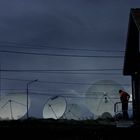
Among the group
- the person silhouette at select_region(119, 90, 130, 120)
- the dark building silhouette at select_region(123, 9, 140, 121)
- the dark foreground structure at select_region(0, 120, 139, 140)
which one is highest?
the dark building silhouette at select_region(123, 9, 140, 121)

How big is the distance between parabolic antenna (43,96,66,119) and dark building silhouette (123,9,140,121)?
1162 cm

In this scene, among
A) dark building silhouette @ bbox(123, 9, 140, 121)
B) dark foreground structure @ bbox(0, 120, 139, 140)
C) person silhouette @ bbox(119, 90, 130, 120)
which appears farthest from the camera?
dark foreground structure @ bbox(0, 120, 139, 140)

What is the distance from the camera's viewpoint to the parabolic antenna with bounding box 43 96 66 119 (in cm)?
3804

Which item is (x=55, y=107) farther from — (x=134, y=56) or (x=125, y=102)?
(x=125, y=102)

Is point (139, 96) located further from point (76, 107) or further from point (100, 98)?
point (76, 107)

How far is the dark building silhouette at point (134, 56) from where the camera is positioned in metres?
24.7

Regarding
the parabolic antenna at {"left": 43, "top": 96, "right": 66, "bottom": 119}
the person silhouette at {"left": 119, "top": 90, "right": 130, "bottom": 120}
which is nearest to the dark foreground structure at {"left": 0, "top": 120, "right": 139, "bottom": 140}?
the person silhouette at {"left": 119, "top": 90, "right": 130, "bottom": 120}

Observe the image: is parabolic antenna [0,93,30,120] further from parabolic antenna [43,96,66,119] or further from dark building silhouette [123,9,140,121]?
dark building silhouette [123,9,140,121]

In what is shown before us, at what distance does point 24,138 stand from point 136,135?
21.7 ft

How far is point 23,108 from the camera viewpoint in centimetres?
3778

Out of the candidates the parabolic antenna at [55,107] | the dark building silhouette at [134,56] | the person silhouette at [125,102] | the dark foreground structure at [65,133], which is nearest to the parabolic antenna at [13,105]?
the parabolic antenna at [55,107]

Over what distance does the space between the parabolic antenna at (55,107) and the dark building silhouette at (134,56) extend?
11.6 metres

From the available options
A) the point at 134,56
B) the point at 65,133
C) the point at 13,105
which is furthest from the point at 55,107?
the point at 134,56

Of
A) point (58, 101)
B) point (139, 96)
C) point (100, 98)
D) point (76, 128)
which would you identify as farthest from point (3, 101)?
point (139, 96)
